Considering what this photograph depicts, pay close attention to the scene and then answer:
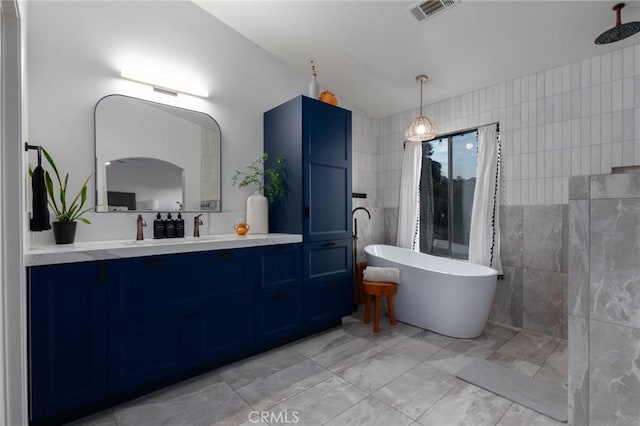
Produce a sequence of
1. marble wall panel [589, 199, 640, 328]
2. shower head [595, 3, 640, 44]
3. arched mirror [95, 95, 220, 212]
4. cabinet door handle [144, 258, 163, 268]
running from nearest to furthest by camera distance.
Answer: marble wall panel [589, 199, 640, 328] < cabinet door handle [144, 258, 163, 268] < shower head [595, 3, 640, 44] < arched mirror [95, 95, 220, 212]

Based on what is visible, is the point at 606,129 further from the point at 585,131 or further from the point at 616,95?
the point at 616,95

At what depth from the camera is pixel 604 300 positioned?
1.33 meters

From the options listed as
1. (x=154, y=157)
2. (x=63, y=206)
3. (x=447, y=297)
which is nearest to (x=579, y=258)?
(x=447, y=297)

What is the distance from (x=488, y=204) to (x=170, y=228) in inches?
126

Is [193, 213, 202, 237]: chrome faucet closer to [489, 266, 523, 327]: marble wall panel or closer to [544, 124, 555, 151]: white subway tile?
[489, 266, 523, 327]: marble wall panel

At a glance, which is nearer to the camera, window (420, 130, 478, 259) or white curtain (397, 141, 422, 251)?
window (420, 130, 478, 259)

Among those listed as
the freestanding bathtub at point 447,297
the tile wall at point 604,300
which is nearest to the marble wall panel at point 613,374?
the tile wall at point 604,300

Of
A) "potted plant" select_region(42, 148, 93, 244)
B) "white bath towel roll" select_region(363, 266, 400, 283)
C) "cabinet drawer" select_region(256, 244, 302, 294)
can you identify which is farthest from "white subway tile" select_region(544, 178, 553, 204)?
"potted plant" select_region(42, 148, 93, 244)

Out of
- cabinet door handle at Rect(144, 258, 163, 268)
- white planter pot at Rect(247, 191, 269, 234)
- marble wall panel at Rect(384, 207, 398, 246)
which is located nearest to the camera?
cabinet door handle at Rect(144, 258, 163, 268)

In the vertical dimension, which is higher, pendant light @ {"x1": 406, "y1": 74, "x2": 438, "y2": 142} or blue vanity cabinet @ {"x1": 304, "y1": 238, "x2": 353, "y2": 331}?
pendant light @ {"x1": 406, "y1": 74, "x2": 438, "y2": 142}

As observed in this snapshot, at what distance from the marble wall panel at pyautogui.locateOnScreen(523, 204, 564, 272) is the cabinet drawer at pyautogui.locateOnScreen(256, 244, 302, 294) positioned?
233cm

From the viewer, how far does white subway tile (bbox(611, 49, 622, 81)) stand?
2467 mm

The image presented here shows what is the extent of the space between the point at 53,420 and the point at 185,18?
10.3 ft

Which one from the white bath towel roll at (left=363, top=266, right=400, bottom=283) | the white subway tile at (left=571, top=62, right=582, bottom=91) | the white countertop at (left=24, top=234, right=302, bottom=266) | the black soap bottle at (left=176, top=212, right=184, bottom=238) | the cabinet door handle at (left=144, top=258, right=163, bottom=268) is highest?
the white subway tile at (left=571, top=62, right=582, bottom=91)
